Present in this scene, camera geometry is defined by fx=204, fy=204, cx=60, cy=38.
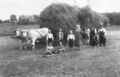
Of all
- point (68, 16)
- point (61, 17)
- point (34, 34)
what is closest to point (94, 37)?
point (68, 16)

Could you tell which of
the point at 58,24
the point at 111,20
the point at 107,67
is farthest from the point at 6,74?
the point at 111,20

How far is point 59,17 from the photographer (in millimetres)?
16609

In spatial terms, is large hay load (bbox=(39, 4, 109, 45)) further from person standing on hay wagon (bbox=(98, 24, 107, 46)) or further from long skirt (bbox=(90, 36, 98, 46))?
person standing on hay wagon (bbox=(98, 24, 107, 46))

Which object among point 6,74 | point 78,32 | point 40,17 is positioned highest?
point 40,17

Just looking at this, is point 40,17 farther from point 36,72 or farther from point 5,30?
point 5,30

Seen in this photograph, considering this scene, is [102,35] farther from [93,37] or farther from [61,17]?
[61,17]

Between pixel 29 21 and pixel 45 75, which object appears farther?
pixel 29 21

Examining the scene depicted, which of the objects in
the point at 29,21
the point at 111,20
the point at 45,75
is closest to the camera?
the point at 45,75

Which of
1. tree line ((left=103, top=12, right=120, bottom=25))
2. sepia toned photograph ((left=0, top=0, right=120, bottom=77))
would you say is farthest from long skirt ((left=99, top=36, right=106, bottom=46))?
tree line ((left=103, top=12, right=120, bottom=25))

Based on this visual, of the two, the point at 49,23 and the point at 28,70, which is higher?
the point at 49,23

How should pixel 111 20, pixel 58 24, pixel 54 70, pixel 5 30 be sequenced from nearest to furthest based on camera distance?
pixel 54 70 < pixel 58 24 < pixel 5 30 < pixel 111 20

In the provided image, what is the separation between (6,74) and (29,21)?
44.1 metres

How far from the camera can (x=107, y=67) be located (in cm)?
868

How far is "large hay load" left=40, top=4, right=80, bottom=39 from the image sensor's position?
1677cm
